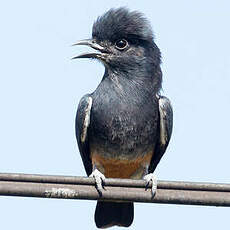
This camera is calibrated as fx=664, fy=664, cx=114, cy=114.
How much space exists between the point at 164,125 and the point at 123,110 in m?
Answer: 0.63

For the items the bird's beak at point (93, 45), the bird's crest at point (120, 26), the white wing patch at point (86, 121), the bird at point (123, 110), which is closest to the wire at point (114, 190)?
the bird at point (123, 110)

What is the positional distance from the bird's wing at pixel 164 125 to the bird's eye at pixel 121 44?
0.88 meters

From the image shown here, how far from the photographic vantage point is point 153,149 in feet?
30.6

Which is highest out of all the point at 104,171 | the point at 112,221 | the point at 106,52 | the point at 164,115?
the point at 106,52

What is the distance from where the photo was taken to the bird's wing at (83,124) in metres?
9.14

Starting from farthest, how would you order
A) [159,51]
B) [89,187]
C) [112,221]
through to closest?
[159,51], [112,221], [89,187]

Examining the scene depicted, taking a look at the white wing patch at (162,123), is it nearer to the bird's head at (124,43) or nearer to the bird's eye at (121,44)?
the bird's head at (124,43)

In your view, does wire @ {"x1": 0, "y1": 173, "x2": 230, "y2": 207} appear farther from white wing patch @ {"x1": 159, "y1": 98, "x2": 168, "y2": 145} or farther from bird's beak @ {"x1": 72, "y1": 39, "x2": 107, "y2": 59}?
bird's beak @ {"x1": 72, "y1": 39, "x2": 107, "y2": 59}

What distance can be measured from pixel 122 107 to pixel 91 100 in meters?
0.50

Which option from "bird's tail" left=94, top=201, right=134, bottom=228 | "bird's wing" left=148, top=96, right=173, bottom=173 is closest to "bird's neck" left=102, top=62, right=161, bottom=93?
"bird's wing" left=148, top=96, right=173, bottom=173

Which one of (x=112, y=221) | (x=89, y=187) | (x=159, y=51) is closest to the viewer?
(x=89, y=187)

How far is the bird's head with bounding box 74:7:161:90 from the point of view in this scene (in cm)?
924

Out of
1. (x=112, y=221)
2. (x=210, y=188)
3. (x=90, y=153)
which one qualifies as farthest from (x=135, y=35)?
(x=210, y=188)

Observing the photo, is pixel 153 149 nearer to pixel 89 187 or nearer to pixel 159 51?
pixel 159 51
